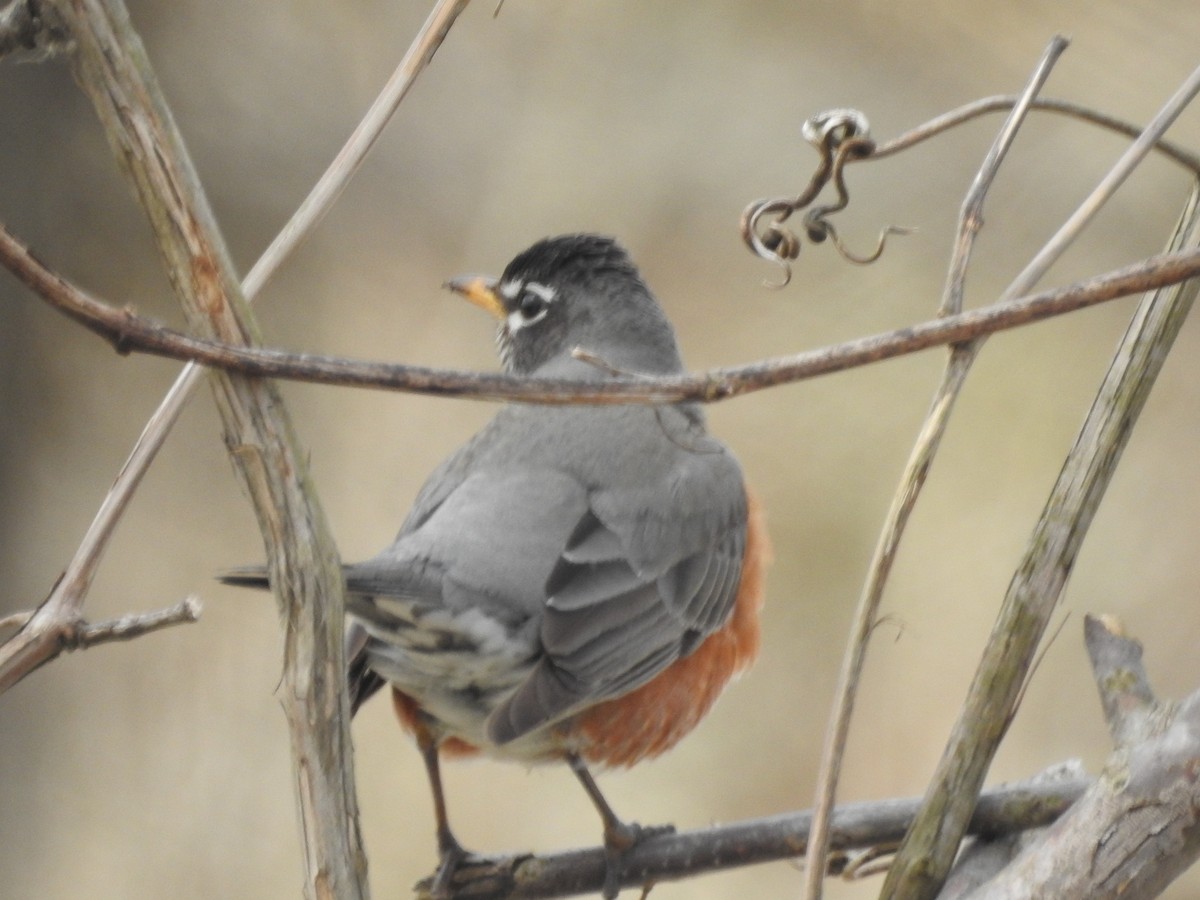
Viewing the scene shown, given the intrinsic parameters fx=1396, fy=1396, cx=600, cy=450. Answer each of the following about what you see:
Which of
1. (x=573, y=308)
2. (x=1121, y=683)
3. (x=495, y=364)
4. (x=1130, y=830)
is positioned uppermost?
(x=495, y=364)

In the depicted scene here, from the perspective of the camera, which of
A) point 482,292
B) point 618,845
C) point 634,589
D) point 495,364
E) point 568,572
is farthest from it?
point 495,364

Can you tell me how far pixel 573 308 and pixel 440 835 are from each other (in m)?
1.17

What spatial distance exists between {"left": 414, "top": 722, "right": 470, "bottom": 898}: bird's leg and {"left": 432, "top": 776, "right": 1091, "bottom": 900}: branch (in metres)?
0.02

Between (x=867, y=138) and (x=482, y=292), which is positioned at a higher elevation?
(x=482, y=292)

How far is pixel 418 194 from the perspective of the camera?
3.94 meters

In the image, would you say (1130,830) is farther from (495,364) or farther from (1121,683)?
(495,364)

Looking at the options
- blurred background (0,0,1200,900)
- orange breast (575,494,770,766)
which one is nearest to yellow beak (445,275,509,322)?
orange breast (575,494,770,766)

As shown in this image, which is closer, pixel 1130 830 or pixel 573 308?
pixel 1130 830

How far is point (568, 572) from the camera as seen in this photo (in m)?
2.29

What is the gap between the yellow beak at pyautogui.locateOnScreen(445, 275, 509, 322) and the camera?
9.03 ft

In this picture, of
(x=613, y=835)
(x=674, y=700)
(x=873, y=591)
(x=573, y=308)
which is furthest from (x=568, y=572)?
(x=873, y=591)

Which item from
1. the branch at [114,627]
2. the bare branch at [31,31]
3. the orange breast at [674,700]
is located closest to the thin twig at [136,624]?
the branch at [114,627]

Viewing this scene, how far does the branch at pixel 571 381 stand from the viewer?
988 millimetres

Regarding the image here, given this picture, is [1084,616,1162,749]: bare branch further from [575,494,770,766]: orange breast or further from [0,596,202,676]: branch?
[575,494,770,766]: orange breast
